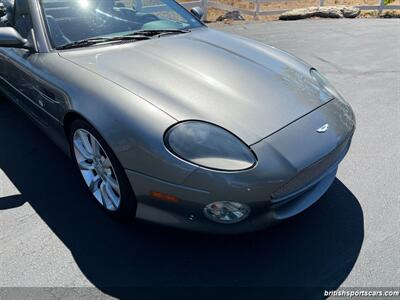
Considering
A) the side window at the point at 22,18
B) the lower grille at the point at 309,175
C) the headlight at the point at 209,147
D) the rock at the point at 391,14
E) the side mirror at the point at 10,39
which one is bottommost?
the rock at the point at 391,14

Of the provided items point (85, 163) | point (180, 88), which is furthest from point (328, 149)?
point (85, 163)

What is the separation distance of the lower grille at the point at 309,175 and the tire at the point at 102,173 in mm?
875

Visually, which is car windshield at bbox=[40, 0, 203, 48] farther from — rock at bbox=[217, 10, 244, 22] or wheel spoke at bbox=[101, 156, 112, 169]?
rock at bbox=[217, 10, 244, 22]

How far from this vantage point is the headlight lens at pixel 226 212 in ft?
6.08

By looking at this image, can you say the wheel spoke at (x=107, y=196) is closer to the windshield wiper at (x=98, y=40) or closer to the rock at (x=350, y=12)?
the windshield wiper at (x=98, y=40)

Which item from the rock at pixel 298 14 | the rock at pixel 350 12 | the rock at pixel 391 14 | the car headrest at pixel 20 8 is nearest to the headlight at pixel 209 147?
the car headrest at pixel 20 8

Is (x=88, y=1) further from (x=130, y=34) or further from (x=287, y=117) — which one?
(x=287, y=117)

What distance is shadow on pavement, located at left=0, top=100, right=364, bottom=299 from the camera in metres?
1.95

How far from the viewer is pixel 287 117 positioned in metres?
Result: 2.12

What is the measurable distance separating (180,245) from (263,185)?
74 centimetres

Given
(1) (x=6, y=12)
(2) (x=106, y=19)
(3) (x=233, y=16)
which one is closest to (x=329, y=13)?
(3) (x=233, y=16)

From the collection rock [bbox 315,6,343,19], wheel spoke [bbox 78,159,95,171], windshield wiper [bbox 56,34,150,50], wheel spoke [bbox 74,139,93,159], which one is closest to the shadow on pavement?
wheel spoke [bbox 78,159,95,171]

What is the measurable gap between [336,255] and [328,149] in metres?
0.65

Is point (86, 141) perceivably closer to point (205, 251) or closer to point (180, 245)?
point (180, 245)
